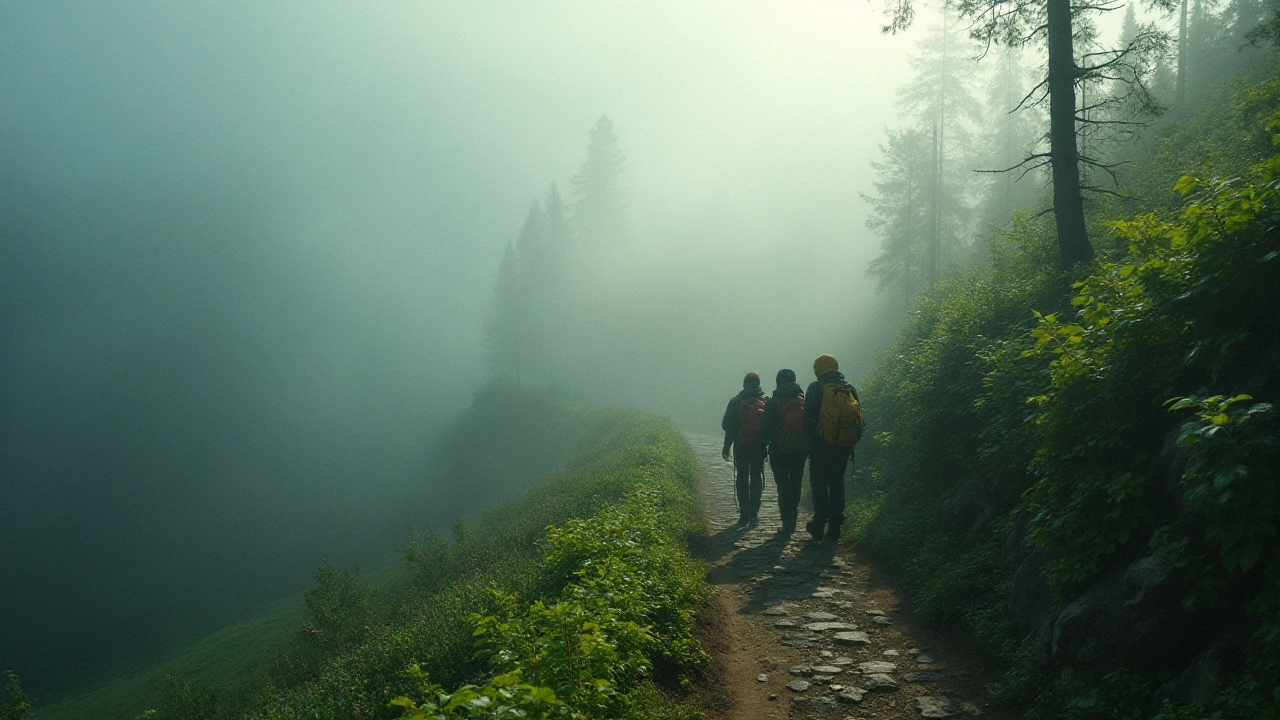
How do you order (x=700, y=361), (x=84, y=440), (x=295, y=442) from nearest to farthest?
1. (x=700, y=361)
2. (x=295, y=442)
3. (x=84, y=440)

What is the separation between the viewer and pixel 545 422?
44781 millimetres

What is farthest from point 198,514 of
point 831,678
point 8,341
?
point 8,341

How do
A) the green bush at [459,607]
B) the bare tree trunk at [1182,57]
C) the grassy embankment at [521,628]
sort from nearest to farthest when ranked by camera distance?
the grassy embankment at [521,628], the green bush at [459,607], the bare tree trunk at [1182,57]

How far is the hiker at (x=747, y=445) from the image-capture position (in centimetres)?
1233

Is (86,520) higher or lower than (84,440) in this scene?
lower

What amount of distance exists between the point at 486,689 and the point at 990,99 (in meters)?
48.1

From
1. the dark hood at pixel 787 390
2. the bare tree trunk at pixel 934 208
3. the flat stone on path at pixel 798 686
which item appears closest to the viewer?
the flat stone on path at pixel 798 686

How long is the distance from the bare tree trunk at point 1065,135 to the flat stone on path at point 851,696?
28.5ft

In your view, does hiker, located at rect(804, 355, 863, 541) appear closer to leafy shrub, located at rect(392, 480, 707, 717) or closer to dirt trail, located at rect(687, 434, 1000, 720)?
dirt trail, located at rect(687, 434, 1000, 720)

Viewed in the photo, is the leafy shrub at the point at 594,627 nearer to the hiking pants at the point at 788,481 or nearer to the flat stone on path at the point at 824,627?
the flat stone on path at the point at 824,627

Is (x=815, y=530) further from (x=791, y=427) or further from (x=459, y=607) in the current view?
(x=459, y=607)

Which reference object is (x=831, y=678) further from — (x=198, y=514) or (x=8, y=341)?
(x=8, y=341)

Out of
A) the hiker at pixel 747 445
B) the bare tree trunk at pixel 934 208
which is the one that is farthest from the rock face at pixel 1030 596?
the bare tree trunk at pixel 934 208

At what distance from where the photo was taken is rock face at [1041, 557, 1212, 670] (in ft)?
12.8
